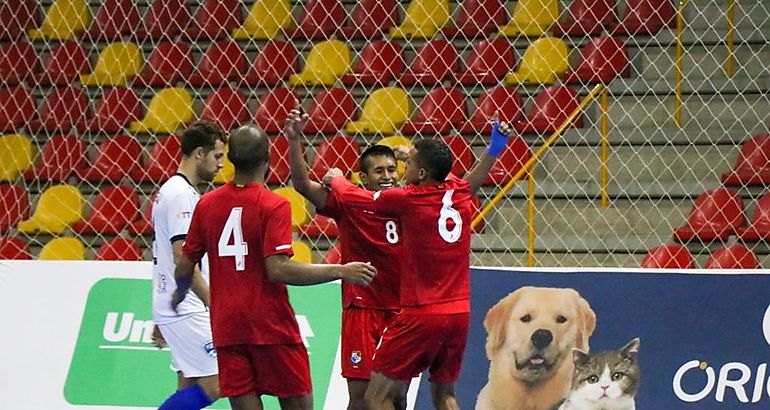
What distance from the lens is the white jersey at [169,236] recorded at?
19.4 ft

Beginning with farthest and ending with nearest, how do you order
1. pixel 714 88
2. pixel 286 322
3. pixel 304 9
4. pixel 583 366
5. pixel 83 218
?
pixel 304 9 → pixel 83 218 → pixel 714 88 → pixel 583 366 → pixel 286 322

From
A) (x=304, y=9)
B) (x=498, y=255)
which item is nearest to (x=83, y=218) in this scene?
(x=304, y=9)

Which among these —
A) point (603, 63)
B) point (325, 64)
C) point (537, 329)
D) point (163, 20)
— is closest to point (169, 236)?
point (537, 329)

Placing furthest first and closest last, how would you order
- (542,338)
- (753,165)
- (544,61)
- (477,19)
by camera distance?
(477,19), (544,61), (753,165), (542,338)

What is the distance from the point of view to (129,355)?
7.51 meters

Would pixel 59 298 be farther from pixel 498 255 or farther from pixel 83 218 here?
pixel 498 255

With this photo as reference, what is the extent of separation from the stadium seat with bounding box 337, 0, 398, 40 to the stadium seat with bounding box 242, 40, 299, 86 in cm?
43

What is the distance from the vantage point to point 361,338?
592 cm

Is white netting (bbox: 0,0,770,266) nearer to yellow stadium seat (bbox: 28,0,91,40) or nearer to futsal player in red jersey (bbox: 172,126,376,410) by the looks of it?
yellow stadium seat (bbox: 28,0,91,40)

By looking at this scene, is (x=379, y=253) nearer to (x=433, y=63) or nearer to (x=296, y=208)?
(x=296, y=208)

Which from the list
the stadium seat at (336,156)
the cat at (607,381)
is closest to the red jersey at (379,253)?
the cat at (607,381)

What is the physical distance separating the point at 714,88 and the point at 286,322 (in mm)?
5061

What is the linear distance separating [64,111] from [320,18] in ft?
7.26

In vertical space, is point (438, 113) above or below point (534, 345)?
above
